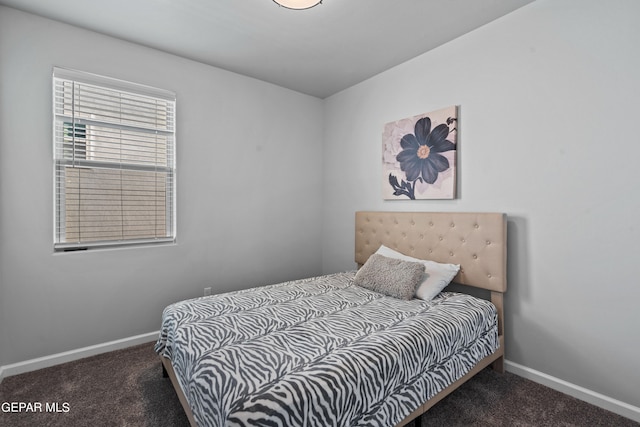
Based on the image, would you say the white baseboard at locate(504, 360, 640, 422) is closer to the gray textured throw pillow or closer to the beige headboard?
the beige headboard

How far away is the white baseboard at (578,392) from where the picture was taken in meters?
1.76

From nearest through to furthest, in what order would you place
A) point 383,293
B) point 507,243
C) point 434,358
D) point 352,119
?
point 434,358 → point 507,243 → point 383,293 → point 352,119

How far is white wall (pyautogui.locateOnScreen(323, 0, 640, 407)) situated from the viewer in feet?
5.83

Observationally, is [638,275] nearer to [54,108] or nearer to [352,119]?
[352,119]

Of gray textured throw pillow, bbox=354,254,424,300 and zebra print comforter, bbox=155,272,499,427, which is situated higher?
gray textured throw pillow, bbox=354,254,424,300

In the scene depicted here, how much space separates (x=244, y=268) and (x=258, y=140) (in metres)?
1.43

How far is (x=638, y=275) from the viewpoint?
5.69ft

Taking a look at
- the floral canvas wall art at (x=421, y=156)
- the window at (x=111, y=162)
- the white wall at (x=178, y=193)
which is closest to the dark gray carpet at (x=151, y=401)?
the white wall at (x=178, y=193)

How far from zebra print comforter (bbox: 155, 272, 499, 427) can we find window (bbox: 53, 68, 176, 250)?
3.61 feet

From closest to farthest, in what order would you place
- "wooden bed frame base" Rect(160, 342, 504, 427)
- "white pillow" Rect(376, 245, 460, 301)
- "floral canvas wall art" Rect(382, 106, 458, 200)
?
"wooden bed frame base" Rect(160, 342, 504, 427)
"white pillow" Rect(376, 245, 460, 301)
"floral canvas wall art" Rect(382, 106, 458, 200)

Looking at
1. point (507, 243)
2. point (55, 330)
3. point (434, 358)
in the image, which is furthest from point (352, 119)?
point (55, 330)

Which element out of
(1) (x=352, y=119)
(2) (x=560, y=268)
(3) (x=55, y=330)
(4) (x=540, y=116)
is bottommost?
(3) (x=55, y=330)

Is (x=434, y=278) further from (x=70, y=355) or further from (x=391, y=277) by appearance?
(x=70, y=355)

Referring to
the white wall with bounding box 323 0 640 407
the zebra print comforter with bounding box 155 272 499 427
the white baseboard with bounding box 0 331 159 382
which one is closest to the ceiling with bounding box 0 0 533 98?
the white wall with bounding box 323 0 640 407
